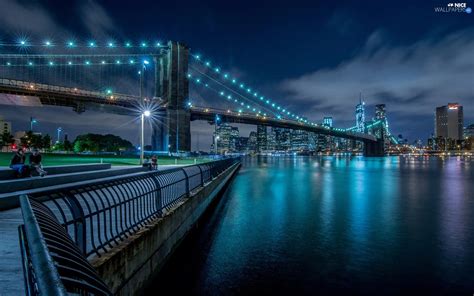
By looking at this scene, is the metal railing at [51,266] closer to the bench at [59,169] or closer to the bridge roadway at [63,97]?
the bench at [59,169]

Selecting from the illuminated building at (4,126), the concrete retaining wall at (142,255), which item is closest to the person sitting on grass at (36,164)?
the concrete retaining wall at (142,255)

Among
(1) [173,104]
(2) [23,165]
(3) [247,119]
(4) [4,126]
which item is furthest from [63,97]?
(4) [4,126]

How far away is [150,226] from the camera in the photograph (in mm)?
7086

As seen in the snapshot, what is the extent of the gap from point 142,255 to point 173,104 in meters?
53.3

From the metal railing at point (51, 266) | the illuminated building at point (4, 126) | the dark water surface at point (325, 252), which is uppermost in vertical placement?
the illuminated building at point (4, 126)

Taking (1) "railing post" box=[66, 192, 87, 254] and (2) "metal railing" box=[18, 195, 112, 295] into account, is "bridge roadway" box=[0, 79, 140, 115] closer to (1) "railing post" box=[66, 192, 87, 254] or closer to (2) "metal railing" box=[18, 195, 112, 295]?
(1) "railing post" box=[66, 192, 87, 254]

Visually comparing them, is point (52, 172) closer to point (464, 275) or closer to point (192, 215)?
point (192, 215)

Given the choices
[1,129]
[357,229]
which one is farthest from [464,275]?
[1,129]

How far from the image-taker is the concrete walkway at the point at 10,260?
A: 3.79 m

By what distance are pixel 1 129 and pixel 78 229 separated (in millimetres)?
152125

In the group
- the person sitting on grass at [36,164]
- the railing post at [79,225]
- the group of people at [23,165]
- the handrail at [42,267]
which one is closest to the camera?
the handrail at [42,267]

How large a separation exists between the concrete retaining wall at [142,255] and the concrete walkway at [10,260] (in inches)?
34.1

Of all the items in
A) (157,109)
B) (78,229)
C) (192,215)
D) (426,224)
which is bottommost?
(426,224)

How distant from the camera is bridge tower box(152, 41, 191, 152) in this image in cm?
5688
